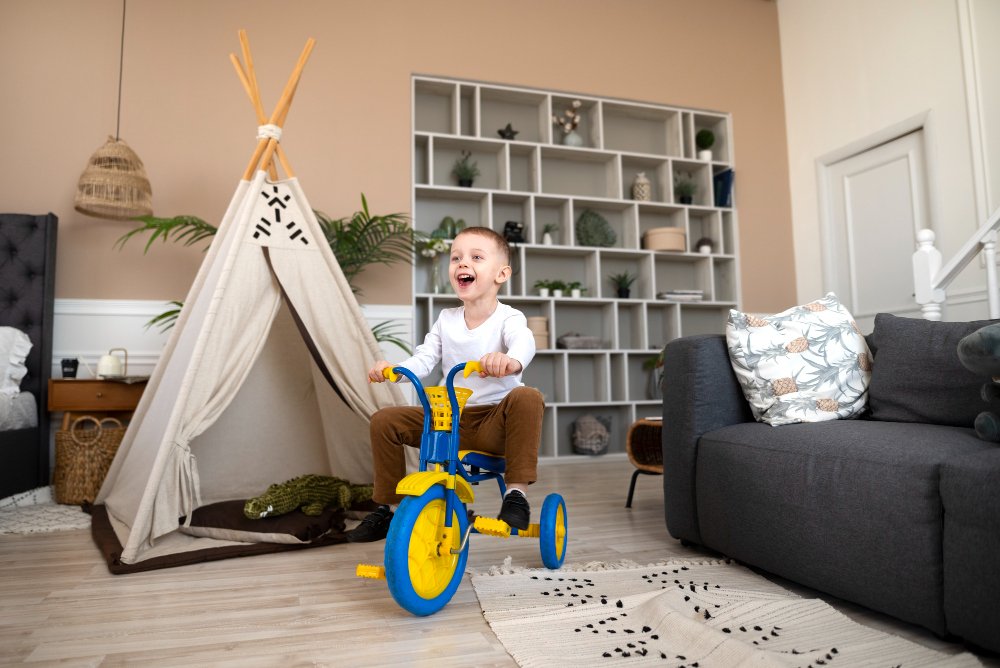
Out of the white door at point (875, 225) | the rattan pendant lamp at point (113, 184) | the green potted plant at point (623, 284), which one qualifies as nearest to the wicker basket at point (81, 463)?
the rattan pendant lamp at point (113, 184)

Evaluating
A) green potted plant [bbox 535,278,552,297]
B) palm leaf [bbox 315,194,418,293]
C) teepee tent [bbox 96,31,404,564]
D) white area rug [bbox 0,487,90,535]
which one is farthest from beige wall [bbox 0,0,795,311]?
teepee tent [bbox 96,31,404,564]

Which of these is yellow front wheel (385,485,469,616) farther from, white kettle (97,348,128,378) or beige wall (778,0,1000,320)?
beige wall (778,0,1000,320)

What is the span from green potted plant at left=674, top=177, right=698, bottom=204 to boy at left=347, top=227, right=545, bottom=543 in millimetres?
3246

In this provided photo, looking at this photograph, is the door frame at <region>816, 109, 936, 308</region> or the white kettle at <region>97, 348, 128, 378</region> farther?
the door frame at <region>816, 109, 936, 308</region>

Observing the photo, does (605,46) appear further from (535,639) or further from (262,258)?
(535,639)

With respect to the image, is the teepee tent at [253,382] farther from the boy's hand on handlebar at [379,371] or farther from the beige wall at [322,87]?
the beige wall at [322,87]

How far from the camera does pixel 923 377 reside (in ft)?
5.49

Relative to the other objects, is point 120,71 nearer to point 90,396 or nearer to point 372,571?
point 90,396

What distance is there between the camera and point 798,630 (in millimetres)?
1289

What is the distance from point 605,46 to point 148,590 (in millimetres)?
4234

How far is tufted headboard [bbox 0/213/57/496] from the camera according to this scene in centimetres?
304

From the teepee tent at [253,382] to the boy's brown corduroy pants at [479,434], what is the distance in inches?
27.2

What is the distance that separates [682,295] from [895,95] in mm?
1759

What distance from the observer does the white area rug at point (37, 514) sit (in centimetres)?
233
